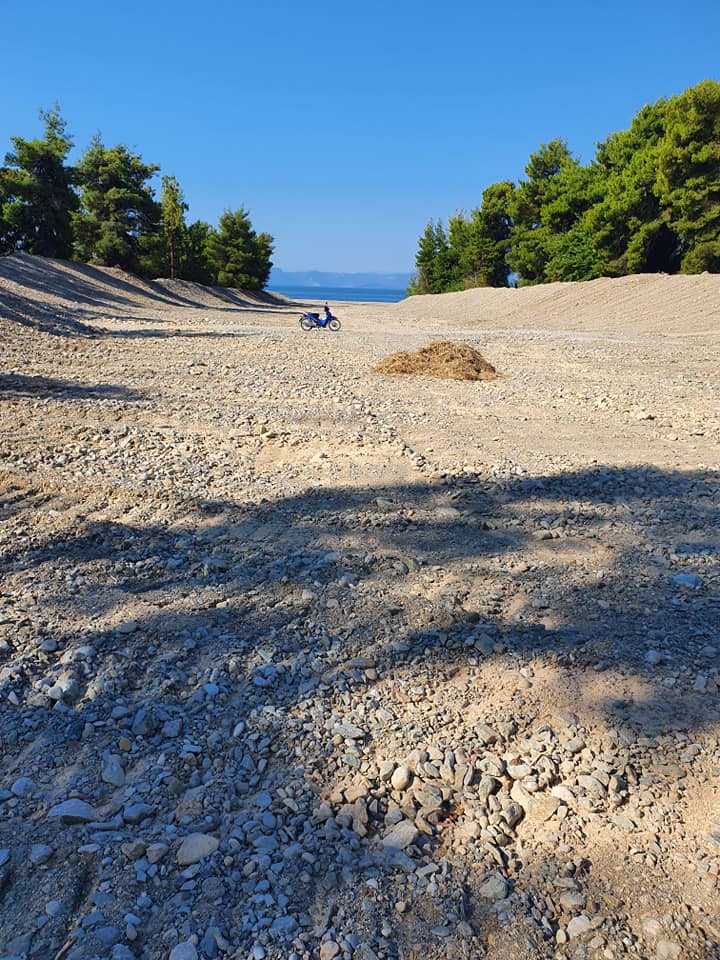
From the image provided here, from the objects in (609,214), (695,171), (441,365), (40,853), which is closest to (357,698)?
(40,853)

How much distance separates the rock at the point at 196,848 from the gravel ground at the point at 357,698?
0.01 m

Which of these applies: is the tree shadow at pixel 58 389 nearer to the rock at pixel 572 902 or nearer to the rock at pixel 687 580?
the rock at pixel 687 580

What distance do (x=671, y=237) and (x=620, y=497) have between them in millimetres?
31134

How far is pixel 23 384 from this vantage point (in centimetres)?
793

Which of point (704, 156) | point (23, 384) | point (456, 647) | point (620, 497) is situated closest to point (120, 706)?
point (456, 647)

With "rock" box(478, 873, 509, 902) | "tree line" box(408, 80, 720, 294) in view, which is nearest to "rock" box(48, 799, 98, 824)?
"rock" box(478, 873, 509, 902)

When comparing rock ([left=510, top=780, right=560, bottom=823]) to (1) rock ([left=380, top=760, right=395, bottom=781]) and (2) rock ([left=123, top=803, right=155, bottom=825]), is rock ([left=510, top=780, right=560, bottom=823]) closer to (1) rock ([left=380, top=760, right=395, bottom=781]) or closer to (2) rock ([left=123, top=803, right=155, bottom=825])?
(1) rock ([left=380, top=760, right=395, bottom=781])

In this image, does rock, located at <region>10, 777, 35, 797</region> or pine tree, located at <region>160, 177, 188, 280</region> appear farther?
pine tree, located at <region>160, 177, 188, 280</region>

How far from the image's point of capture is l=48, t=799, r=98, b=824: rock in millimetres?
2100

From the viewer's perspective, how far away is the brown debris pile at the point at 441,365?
10.1 metres

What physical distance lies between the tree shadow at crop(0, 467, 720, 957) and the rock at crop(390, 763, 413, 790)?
0.04m

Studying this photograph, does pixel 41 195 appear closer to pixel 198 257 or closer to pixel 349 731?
pixel 198 257

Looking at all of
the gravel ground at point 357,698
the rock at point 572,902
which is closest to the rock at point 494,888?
the gravel ground at point 357,698

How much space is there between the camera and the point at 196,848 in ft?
6.55
